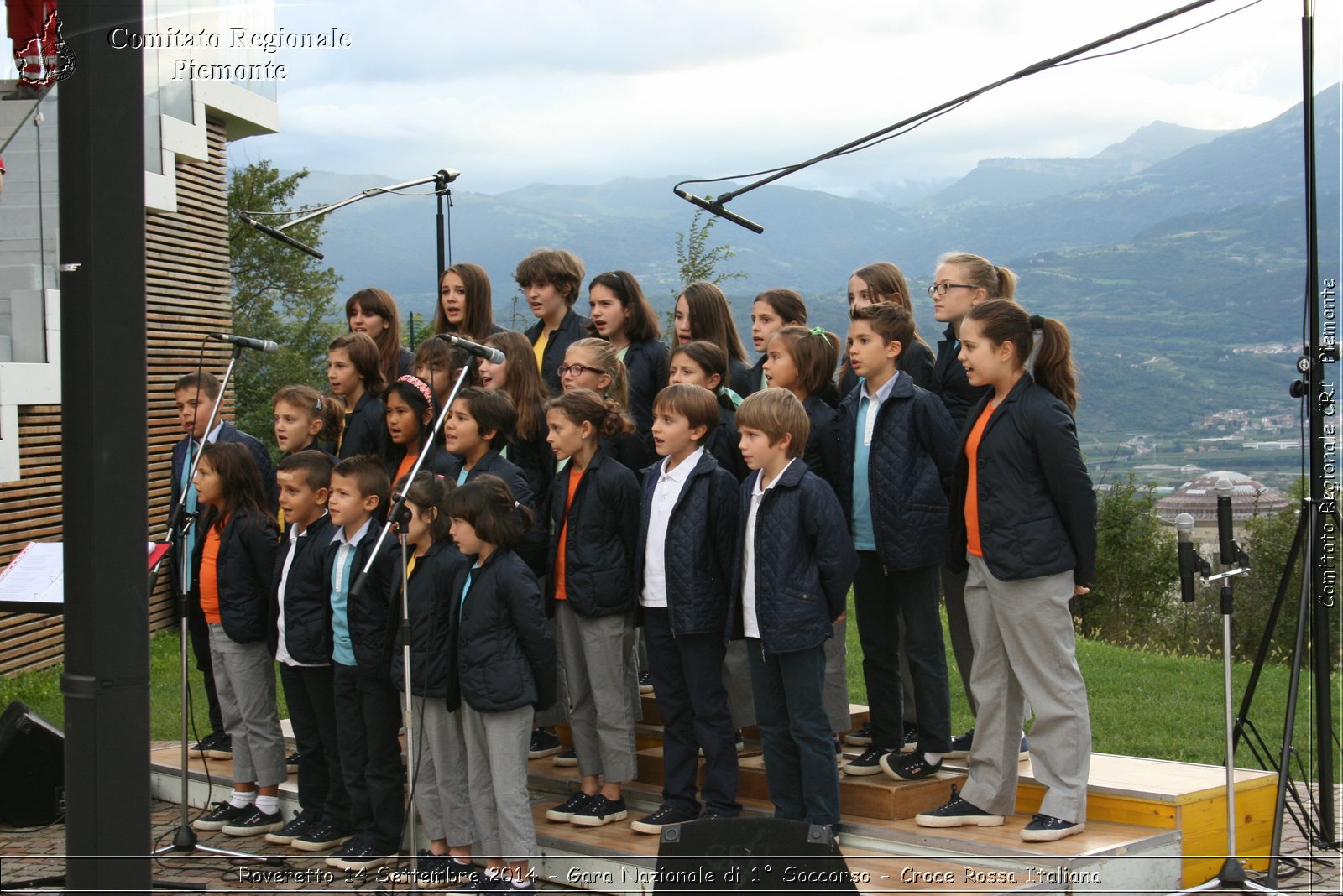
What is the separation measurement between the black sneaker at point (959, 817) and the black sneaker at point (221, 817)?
3590 mm

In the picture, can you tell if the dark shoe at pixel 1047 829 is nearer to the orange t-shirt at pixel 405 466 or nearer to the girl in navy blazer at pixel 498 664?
the girl in navy blazer at pixel 498 664

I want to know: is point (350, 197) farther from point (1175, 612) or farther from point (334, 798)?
point (1175, 612)

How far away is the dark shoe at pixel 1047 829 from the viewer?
15.9 feet

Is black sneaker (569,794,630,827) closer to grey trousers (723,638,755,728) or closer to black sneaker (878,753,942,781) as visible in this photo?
grey trousers (723,638,755,728)

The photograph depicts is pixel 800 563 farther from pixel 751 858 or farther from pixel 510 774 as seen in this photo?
pixel 751 858

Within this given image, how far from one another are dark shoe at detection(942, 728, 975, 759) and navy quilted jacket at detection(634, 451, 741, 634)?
4.11ft

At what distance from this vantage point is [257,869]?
6012 mm

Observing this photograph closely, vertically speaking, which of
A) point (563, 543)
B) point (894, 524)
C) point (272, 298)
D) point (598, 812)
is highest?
point (272, 298)

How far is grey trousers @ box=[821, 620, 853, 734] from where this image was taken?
218 inches

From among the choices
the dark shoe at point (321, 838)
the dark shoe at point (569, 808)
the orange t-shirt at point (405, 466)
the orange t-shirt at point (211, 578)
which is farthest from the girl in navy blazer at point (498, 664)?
the orange t-shirt at point (211, 578)

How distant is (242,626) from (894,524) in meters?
3.35

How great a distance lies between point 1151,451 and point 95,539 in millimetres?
28726

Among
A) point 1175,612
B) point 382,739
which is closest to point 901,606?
point 382,739

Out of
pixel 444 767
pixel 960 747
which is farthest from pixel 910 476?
pixel 444 767
